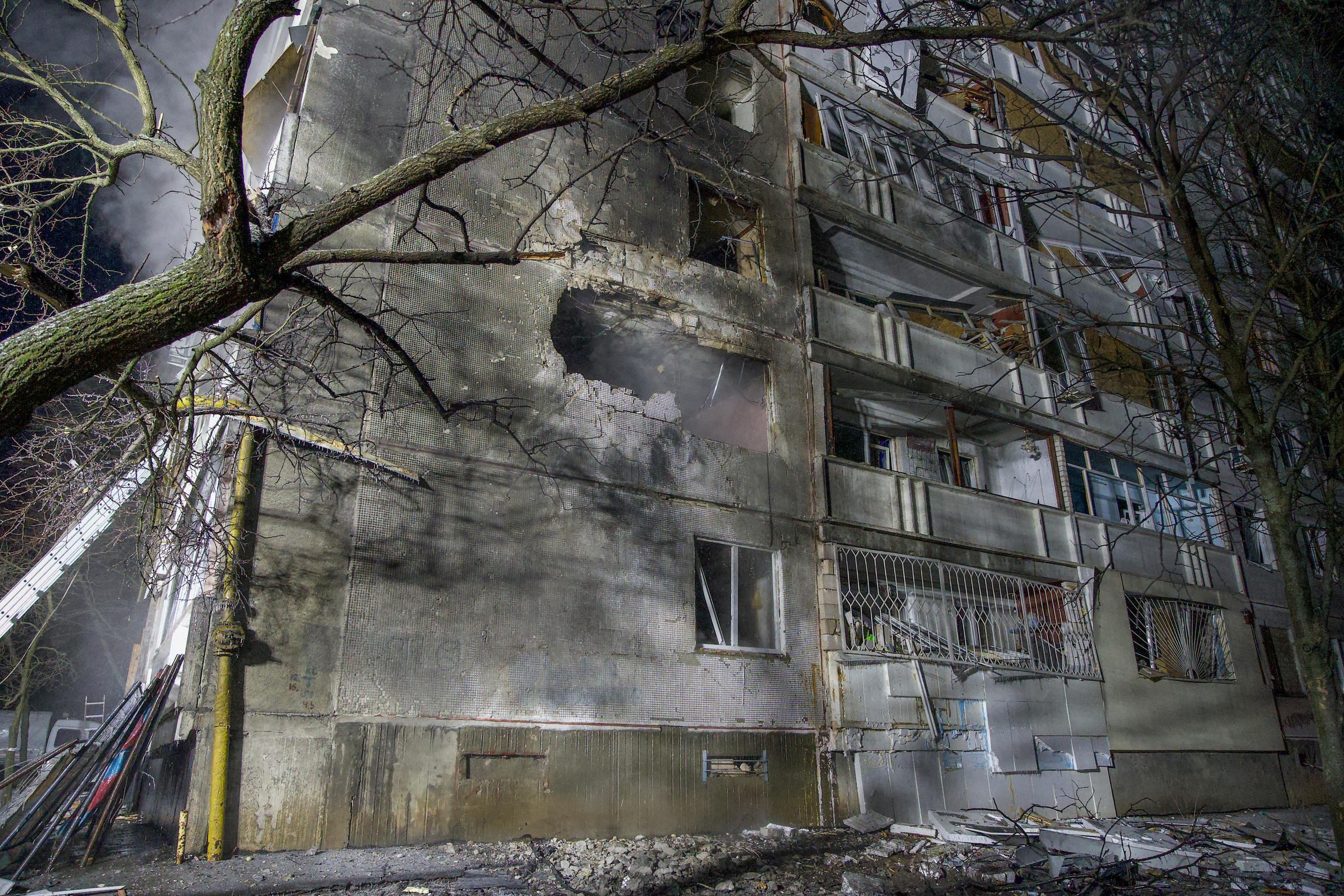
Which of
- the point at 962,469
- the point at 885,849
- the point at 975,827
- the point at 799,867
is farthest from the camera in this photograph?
the point at 962,469

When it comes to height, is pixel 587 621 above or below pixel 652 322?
below

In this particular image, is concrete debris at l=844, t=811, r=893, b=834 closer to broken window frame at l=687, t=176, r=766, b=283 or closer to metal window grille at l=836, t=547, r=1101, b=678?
metal window grille at l=836, t=547, r=1101, b=678

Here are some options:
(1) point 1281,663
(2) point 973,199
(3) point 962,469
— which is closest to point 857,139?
(2) point 973,199

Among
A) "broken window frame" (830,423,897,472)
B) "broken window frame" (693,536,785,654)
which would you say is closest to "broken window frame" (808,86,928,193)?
"broken window frame" (830,423,897,472)

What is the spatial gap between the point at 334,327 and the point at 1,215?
7.51ft

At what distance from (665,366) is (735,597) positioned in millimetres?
3590

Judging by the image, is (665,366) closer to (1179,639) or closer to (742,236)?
(742,236)

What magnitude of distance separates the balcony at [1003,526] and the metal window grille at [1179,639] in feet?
1.70

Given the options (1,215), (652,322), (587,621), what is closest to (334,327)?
(1,215)

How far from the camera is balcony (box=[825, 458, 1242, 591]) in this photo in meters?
11.5

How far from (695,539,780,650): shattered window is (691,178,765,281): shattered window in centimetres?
441

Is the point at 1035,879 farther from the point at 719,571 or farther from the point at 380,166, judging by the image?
the point at 380,166

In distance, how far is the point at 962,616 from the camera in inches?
508

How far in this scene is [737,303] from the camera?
37.8 feet
